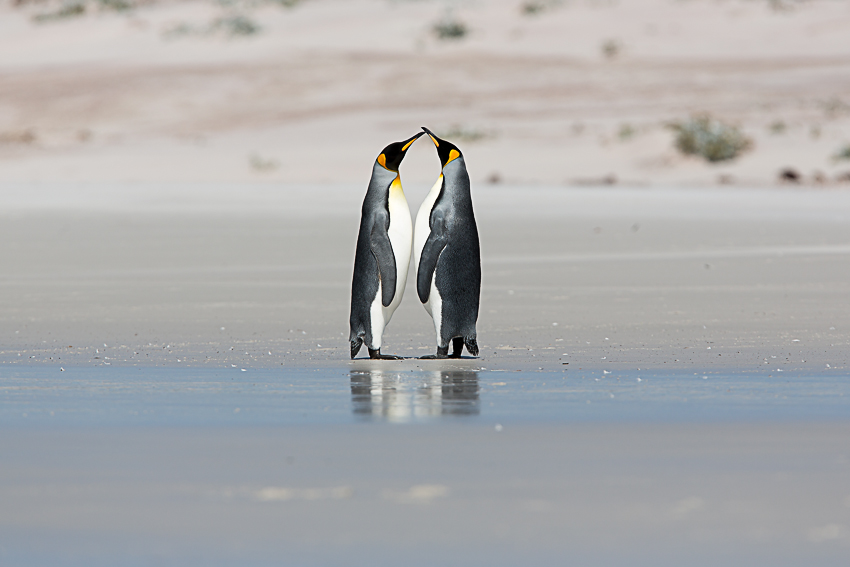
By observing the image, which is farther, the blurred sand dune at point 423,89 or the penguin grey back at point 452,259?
the blurred sand dune at point 423,89

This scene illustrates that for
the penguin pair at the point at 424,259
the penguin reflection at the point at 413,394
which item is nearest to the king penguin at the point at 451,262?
the penguin pair at the point at 424,259

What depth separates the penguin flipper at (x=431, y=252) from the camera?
661cm

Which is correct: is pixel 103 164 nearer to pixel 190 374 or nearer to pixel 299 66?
pixel 299 66

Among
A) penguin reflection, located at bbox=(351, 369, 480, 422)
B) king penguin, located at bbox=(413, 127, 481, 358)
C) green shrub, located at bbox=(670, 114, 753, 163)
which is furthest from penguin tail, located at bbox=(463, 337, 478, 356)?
green shrub, located at bbox=(670, 114, 753, 163)

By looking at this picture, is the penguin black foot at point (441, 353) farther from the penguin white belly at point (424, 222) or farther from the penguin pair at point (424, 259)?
the penguin white belly at point (424, 222)

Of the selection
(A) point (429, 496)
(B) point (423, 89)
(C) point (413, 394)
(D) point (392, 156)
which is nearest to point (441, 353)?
(D) point (392, 156)

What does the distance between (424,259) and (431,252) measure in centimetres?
5

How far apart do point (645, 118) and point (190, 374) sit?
26820 millimetres

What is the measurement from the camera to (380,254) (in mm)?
6570

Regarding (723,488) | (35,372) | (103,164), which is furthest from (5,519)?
(103,164)

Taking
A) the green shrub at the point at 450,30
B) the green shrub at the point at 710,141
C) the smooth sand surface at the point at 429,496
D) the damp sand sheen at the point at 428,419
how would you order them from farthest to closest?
1. the green shrub at the point at 450,30
2. the green shrub at the point at 710,141
3. the damp sand sheen at the point at 428,419
4. the smooth sand surface at the point at 429,496

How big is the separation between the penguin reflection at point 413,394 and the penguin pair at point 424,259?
0.54 meters

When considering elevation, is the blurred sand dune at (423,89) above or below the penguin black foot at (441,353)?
above

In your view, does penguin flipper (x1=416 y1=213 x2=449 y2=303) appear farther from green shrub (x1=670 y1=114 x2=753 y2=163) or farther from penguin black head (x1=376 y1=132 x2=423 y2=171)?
green shrub (x1=670 y1=114 x2=753 y2=163)
